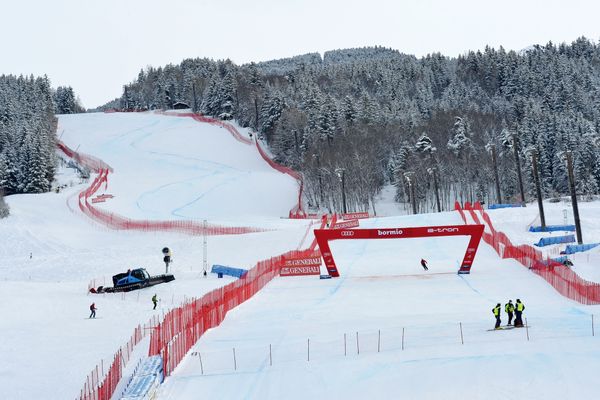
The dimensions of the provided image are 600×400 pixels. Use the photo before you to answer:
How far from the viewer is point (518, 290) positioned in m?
26.8

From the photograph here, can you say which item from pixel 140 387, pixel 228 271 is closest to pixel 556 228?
pixel 228 271

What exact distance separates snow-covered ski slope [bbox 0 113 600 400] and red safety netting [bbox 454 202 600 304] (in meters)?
0.66

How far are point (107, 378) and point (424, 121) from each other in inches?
3638

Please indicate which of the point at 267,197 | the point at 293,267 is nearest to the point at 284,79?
the point at 267,197

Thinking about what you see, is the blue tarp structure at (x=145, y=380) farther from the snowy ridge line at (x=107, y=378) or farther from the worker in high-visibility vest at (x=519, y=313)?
the worker in high-visibility vest at (x=519, y=313)

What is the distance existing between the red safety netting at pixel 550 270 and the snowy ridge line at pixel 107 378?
16417 mm

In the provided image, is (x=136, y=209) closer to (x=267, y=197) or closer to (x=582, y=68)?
(x=267, y=197)

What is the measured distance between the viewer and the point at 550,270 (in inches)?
1111

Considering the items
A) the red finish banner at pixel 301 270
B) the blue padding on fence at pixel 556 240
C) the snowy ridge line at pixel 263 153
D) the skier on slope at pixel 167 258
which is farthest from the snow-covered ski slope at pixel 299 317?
the snowy ridge line at pixel 263 153

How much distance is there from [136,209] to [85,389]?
4753cm

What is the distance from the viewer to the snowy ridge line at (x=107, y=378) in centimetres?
1344

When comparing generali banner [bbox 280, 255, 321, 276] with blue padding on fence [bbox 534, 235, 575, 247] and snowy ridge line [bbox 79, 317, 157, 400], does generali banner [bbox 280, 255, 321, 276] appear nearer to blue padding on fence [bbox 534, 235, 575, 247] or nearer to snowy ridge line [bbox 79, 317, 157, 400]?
blue padding on fence [bbox 534, 235, 575, 247]

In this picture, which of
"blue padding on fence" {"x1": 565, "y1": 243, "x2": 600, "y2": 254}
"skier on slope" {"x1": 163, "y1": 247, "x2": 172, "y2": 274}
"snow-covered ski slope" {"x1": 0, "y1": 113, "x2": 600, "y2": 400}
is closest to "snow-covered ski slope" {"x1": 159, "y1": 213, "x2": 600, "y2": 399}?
"snow-covered ski slope" {"x1": 0, "y1": 113, "x2": 600, "y2": 400}

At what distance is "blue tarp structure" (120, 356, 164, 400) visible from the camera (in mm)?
12438
